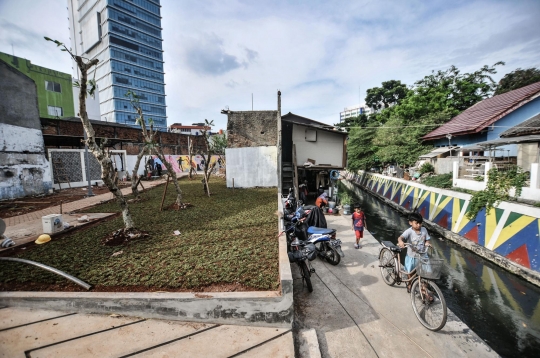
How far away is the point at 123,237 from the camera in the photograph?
6.52 m

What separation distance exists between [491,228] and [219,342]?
9935 millimetres

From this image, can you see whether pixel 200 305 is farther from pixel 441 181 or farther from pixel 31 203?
pixel 441 181

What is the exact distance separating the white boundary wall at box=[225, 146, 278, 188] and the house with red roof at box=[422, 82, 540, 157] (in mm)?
12339

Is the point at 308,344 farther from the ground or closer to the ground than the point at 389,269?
closer to the ground

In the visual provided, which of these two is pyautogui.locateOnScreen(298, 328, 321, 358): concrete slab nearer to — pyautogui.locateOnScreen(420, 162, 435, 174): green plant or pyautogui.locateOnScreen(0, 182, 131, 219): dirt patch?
pyautogui.locateOnScreen(0, 182, 131, 219): dirt patch

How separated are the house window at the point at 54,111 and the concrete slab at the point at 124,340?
126ft

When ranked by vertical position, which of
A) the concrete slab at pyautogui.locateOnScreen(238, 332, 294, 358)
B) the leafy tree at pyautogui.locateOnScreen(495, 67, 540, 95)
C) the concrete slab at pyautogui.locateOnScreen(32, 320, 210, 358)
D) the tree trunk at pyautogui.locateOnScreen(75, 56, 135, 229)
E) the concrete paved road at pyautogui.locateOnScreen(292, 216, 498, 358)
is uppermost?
the leafy tree at pyautogui.locateOnScreen(495, 67, 540, 95)

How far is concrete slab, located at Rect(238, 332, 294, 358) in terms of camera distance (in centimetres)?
322

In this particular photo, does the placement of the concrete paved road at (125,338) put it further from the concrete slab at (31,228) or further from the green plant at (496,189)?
the green plant at (496,189)

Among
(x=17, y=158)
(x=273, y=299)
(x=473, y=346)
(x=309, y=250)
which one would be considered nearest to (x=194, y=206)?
(x=309, y=250)

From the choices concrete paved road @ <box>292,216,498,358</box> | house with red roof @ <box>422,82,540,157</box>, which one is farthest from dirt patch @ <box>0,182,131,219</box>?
house with red roof @ <box>422,82,540,157</box>

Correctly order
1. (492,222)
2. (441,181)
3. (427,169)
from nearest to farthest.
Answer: (492,222) < (441,181) < (427,169)

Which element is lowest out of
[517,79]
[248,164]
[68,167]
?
[248,164]

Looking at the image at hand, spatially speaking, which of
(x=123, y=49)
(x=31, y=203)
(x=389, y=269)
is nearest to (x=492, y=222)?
(x=389, y=269)
